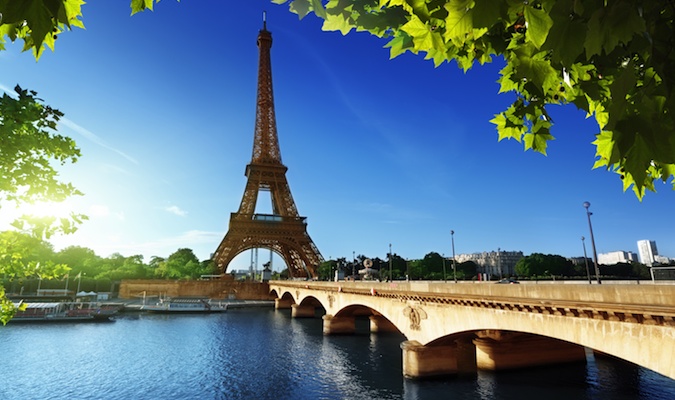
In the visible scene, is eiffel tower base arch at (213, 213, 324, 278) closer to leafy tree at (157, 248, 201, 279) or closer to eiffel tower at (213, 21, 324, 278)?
eiffel tower at (213, 21, 324, 278)

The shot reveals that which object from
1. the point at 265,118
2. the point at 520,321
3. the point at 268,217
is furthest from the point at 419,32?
the point at 265,118

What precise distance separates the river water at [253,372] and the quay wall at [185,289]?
38548 mm

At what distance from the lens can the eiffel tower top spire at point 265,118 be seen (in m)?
86.9

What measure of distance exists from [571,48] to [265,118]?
94.4 m

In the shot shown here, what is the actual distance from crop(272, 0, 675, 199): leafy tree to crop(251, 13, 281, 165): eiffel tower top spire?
273 ft

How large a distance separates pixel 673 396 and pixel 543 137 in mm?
24981

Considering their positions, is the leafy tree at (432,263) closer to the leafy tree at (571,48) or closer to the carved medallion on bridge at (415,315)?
the carved medallion on bridge at (415,315)

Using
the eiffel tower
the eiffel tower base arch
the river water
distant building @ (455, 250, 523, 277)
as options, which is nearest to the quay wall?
the eiffel tower base arch

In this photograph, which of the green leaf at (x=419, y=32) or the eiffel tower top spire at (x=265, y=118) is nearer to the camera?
the green leaf at (x=419, y=32)

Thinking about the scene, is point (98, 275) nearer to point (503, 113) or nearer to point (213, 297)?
point (213, 297)

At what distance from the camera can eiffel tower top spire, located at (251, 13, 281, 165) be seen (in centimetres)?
8688

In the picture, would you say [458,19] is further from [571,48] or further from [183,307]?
[183,307]

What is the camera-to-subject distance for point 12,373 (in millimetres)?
25469

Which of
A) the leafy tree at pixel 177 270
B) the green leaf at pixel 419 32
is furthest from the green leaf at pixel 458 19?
the leafy tree at pixel 177 270
